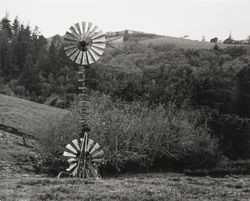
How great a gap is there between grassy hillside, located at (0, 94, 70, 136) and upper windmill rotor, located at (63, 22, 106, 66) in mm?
16623

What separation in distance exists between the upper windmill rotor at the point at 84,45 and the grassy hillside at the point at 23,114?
16.6m

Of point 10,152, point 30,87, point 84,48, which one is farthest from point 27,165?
point 30,87

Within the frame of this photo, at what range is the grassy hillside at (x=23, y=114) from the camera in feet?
209

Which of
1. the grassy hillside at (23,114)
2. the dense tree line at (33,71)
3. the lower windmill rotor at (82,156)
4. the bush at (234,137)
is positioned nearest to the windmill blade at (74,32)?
the lower windmill rotor at (82,156)

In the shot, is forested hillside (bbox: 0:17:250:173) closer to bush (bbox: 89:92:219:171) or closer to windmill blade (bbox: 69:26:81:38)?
bush (bbox: 89:92:219:171)

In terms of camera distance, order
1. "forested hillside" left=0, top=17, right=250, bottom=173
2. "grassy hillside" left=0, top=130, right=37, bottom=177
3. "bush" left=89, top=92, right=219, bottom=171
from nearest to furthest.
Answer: "grassy hillside" left=0, top=130, right=37, bottom=177, "bush" left=89, top=92, right=219, bottom=171, "forested hillside" left=0, top=17, right=250, bottom=173

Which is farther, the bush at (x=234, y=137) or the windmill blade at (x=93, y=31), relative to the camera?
the bush at (x=234, y=137)

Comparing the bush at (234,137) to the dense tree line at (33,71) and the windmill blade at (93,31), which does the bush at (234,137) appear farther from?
the dense tree line at (33,71)

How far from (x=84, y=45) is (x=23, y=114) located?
139 feet

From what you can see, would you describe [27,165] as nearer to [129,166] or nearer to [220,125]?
[129,166]

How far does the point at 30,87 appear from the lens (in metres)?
129

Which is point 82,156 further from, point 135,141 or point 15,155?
point 15,155

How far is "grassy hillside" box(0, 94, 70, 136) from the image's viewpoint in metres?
63.6

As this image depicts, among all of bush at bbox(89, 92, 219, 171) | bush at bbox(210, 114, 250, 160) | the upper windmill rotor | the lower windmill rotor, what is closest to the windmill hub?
the upper windmill rotor
